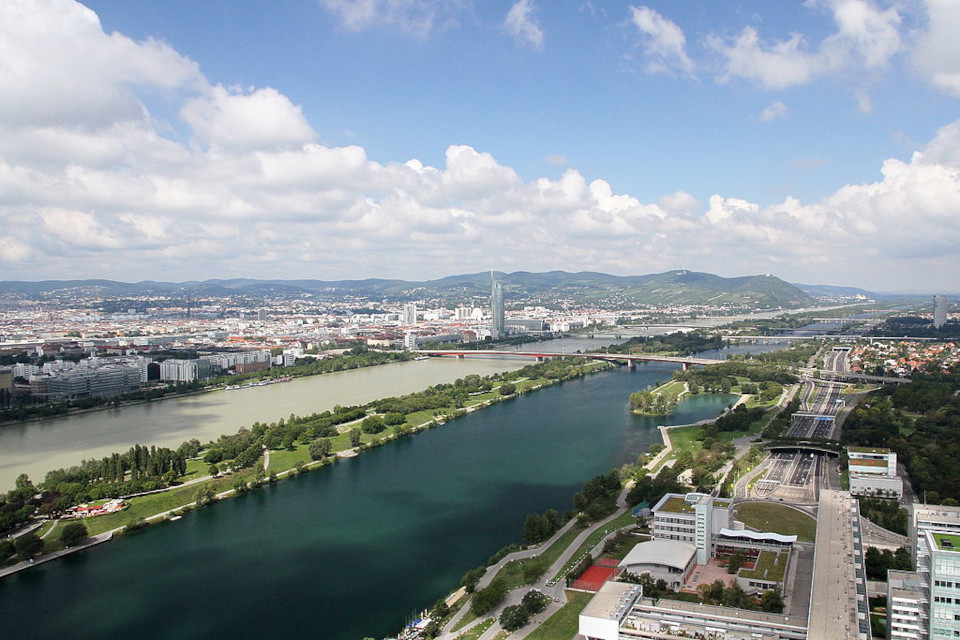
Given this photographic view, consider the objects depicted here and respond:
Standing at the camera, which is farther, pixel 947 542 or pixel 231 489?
pixel 231 489

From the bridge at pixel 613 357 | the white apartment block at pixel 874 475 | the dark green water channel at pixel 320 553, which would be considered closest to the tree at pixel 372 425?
the dark green water channel at pixel 320 553

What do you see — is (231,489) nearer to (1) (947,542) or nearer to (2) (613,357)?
(1) (947,542)

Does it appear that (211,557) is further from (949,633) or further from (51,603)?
(949,633)

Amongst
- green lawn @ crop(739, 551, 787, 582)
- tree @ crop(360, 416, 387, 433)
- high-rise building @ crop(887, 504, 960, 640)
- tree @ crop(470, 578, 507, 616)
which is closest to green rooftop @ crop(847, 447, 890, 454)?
green lawn @ crop(739, 551, 787, 582)

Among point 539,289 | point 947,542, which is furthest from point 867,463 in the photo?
point 539,289

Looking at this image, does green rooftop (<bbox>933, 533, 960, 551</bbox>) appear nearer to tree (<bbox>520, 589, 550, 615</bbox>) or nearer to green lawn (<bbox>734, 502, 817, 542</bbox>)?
green lawn (<bbox>734, 502, 817, 542</bbox>)

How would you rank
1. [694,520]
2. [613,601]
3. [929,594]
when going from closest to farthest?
[929,594] → [613,601] → [694,520]

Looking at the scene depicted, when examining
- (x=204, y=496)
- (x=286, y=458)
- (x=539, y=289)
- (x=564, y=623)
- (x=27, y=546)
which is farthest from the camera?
(x=539, y=289)

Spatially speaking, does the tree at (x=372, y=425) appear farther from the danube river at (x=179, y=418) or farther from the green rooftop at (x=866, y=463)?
the green rooftop at (x=866, y=463)
